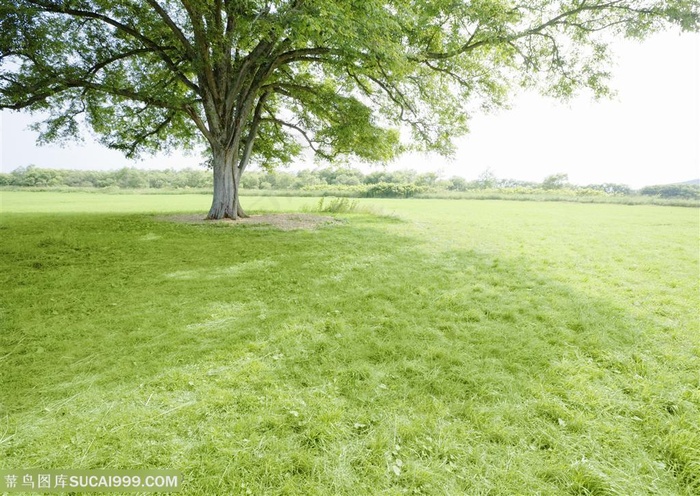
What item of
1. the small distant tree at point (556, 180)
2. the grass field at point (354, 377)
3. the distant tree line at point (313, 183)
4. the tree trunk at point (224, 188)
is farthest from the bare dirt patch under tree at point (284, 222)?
the small distant tree at point (556, 180)

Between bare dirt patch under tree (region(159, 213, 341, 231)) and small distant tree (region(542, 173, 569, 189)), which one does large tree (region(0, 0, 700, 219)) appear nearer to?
bare dirt patch under tree (region(159, 213, 341, 231))

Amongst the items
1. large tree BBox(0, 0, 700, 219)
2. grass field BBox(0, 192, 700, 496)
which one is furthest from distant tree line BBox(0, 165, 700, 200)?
grass field BBox(0, 192, 700, 496)

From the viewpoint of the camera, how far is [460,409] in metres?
2.99

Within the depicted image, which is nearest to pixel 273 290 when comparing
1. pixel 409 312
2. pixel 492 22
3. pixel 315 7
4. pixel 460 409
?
pixel 409 312

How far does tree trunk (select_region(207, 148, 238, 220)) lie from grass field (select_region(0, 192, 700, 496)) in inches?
286

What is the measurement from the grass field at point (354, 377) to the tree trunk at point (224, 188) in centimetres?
726

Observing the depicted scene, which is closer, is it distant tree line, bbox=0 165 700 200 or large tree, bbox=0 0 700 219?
large tree, bbox=0 0 700 219

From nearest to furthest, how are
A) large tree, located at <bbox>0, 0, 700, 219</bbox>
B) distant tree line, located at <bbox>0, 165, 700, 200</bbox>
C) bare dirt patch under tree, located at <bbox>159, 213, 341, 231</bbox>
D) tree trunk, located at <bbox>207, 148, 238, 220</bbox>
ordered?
large tree, located at <bbox>0, 0, 700, 219</bbox> → bare dirt patch under tree, located at <bbox>159, 213, 341, 231</bbox> → tree trunk, located at <bbox>207, 148, 238, 220</bbox> → distant tree line, located at <bbox>0, 165, 700, 200</bbox>

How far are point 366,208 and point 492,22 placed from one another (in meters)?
12.1

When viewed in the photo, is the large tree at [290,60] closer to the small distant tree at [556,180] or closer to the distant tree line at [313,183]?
the distant tree line at [313,183]

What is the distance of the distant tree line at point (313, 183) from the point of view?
53156 millimetres

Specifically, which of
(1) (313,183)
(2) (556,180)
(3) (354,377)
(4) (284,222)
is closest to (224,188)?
(4) (284,222)

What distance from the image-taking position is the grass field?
2.37 m

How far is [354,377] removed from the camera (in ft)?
11.3
